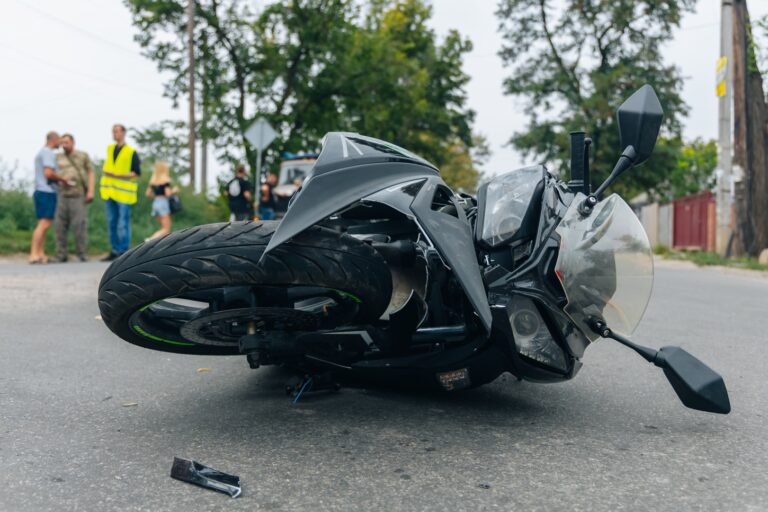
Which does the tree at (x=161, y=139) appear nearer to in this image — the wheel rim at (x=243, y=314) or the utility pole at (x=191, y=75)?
the utility pole at (x=191, y=75)

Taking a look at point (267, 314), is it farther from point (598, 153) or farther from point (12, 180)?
point (598, 153)

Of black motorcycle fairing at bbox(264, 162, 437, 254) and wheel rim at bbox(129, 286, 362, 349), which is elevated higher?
black motorcycle fairing at bbox(264, 162, 437, 254)

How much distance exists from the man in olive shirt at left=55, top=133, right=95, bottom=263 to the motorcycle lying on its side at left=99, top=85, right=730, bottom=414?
934 centimetres

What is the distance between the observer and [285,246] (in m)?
2.32

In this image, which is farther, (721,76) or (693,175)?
(693,175)

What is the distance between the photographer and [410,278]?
268 centimetres

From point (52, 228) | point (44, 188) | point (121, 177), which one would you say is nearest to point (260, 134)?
point (52, 228)

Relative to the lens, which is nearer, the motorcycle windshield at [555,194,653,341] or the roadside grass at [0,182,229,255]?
the motorcycle windshield at [555,194,653,341]

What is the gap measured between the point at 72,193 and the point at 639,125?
34.1 ft

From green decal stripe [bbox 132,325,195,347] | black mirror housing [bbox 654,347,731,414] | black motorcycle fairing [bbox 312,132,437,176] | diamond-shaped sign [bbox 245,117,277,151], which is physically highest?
diamond-shaped sign [bbox 245,117,277,151]

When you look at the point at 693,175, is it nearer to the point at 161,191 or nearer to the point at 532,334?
the point at 161,191

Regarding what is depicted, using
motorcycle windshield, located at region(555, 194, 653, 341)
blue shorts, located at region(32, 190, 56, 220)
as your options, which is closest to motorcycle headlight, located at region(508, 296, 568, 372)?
motorcycle windshield, located at region(555, 194, 653, 341)

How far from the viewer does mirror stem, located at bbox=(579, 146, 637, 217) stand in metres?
Answer: 2.68

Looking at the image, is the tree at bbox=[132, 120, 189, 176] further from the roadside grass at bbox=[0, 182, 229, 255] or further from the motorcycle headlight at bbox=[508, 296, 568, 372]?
the motorcycle headlight at bbox=[508, 296, 568, 372]
